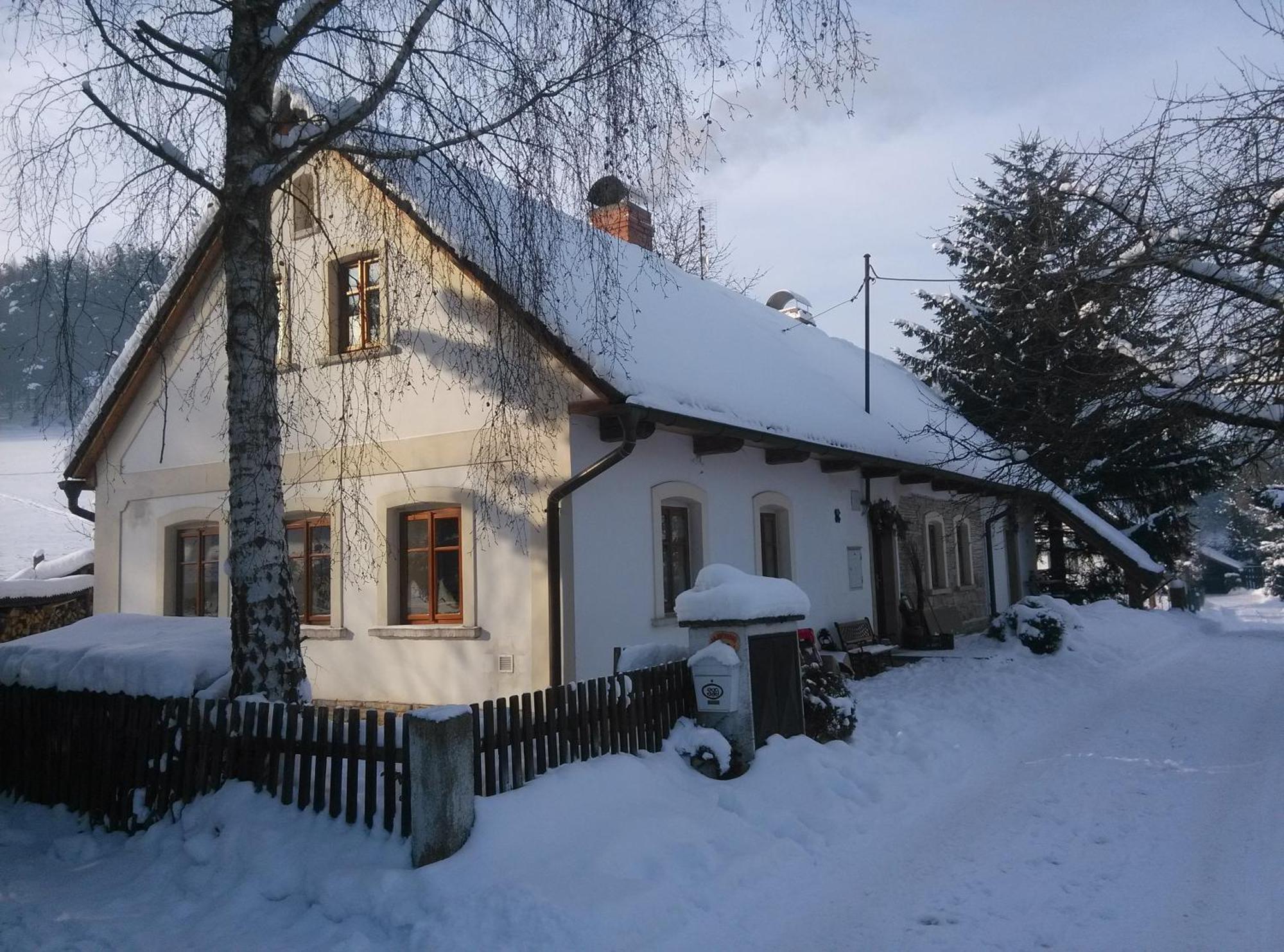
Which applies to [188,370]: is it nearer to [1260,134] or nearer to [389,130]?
[389,130]

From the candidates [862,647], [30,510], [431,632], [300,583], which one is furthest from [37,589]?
[30,510]

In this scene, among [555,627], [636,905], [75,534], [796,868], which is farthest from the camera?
[75,534]

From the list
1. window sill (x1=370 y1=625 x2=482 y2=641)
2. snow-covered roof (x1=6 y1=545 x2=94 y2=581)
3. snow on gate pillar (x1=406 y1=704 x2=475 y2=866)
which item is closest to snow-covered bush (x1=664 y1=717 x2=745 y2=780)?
snow on gate pillar (x1=406 y1=704 x2=475 y2=866)

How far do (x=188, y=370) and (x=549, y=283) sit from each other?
7.08 metres

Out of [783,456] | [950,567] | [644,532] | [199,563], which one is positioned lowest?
[950,567]

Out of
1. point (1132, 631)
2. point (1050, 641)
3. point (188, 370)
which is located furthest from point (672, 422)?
point (1132, 631)

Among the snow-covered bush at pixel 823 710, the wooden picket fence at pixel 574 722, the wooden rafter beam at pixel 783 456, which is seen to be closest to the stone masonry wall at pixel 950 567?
the wooden rafter beam at pixel 783 456

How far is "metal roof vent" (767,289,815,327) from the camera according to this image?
2122 centimetres

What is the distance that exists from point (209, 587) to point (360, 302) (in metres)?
4.41

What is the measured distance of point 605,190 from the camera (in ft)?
24.2

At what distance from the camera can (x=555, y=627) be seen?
8.82 metres

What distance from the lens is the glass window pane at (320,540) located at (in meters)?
10.9

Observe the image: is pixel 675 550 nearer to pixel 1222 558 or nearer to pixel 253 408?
pixel 253 408

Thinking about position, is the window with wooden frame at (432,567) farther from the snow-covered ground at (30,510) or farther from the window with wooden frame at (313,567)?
the snow-covered ground at (30,510)
